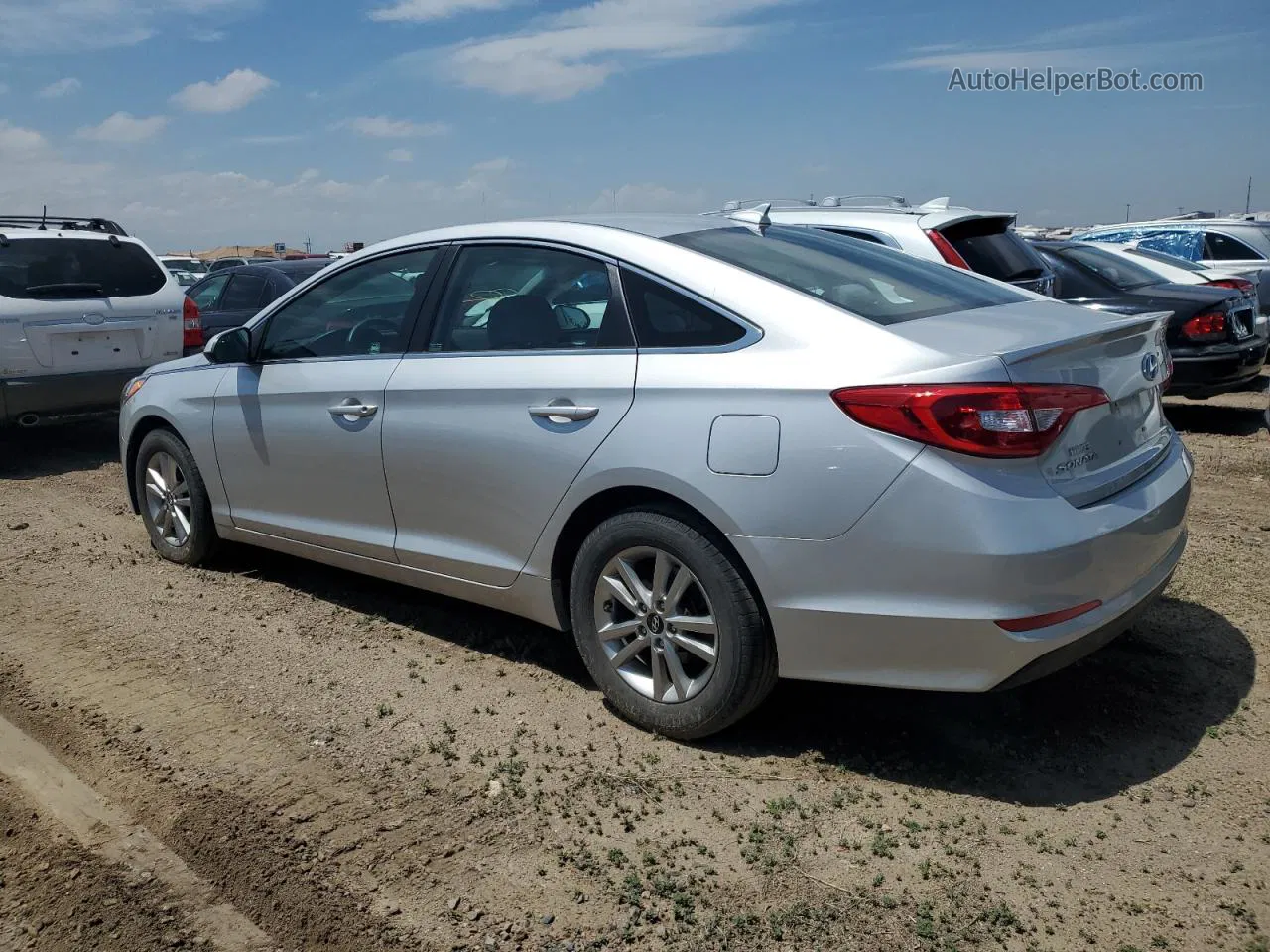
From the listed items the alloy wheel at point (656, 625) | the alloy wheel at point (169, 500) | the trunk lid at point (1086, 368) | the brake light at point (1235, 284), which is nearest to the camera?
the trunk lid at point (1086, 368)

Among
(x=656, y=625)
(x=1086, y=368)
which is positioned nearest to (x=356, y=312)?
(x=656, y=625)

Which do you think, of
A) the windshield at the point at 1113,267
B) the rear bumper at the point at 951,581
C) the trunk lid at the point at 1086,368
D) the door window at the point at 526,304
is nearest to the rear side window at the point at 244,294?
the windshield at the point at 1113,267

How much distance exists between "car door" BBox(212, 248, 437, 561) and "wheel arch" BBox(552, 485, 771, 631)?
34.2 inches

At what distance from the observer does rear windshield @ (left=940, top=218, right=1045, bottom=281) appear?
7.30 meters

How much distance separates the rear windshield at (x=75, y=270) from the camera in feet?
27.5

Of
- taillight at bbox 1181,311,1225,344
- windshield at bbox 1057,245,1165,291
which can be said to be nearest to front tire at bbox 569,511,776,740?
taillight at bbox 1181,311,1225,344

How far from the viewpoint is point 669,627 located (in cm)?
359

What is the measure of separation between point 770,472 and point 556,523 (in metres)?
0.89

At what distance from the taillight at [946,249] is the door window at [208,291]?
26.4 feet

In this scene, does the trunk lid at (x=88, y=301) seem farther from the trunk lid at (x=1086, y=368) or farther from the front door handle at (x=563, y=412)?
the trunk lid at (x=1086, y=368)

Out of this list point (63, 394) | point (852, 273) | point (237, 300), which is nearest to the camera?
point (852, 273)

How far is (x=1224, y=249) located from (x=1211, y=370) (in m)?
8.64

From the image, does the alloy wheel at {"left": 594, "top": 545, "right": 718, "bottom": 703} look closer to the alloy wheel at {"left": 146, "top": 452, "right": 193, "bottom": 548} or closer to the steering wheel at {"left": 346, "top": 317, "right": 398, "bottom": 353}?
the steering wheel at {"left": 346, "top": 317, "right": 398, "bottom": 353}

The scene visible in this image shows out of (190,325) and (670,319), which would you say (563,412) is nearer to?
(670,319)
